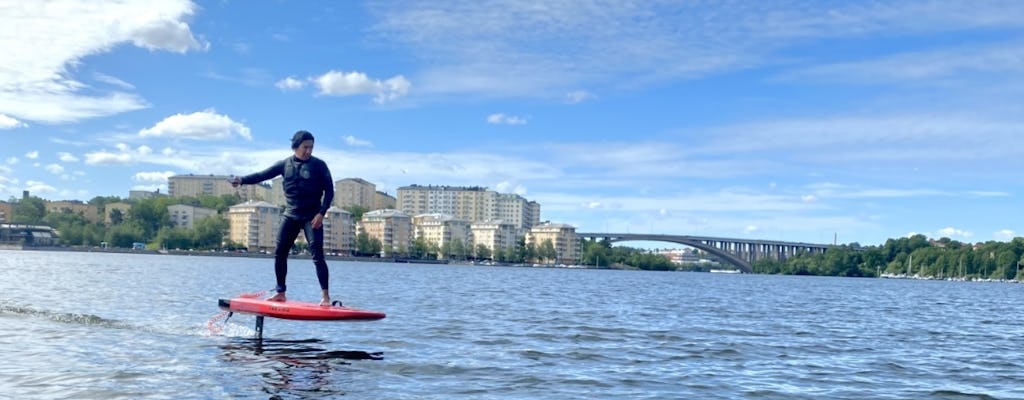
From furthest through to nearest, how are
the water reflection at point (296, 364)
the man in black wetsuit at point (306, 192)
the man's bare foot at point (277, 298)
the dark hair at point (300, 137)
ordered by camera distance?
1. the man's bare foot at point (277, 298)
2. the dark hair at point (300, 137)
3. the man in black wetsuit at point (306, 192)
4. the water reflection at point (296, 364)

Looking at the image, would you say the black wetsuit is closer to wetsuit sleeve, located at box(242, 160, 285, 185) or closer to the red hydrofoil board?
wetsuit sleeve, located at box(242, 160, 285, 185)

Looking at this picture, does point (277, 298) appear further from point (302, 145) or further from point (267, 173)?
point (302, 145)

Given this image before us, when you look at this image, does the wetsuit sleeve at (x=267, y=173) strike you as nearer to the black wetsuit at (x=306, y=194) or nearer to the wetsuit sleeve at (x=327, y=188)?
the black wetsuit at (x=306, y=194)

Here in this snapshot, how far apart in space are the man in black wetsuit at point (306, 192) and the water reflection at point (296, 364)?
921 millimetres

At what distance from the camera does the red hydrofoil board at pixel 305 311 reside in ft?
52.8

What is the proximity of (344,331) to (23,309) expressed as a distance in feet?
25.4

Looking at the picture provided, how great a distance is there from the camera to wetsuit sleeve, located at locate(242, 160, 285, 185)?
17.0m

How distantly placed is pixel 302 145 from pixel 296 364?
3.93m

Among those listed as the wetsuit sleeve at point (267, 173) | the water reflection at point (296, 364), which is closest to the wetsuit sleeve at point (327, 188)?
the wetsuit sleeve at point (267, 173)

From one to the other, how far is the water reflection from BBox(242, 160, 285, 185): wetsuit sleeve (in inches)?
112

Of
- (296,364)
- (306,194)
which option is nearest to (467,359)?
(296,364)

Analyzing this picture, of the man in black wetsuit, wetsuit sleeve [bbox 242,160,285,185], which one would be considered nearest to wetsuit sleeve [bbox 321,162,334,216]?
the man in black wetsuit

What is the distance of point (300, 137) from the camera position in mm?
17016

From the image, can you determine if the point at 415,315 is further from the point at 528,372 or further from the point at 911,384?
the point at 911,384
